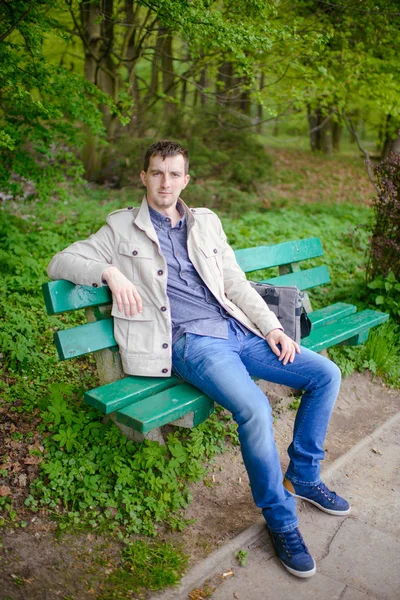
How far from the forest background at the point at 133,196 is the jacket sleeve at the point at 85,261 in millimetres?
835

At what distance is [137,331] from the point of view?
321cm

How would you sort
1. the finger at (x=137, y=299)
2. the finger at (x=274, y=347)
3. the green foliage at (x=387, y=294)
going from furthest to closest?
1. the green foliage at (x=387, y=294)
2. the finger at (x=274, y=347)
3. the finger at (x=137, y=299)

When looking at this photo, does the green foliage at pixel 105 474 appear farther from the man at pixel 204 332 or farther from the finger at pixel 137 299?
the finger at pixel 137 299

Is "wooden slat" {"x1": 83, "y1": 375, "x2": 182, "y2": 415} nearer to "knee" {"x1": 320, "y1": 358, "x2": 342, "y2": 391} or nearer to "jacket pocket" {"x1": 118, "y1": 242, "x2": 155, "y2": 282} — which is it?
"jacket pocket" {"x1": 118, "y1": 242, "x2": 155, "y2": 282}

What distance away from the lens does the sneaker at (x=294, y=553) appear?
2766 mm

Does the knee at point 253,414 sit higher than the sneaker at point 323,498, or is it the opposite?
the knee at point 253,414

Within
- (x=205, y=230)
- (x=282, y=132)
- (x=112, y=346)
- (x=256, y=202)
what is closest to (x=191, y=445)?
(x=112, y=346)

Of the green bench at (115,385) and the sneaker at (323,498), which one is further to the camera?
the sneaker at (323,498)

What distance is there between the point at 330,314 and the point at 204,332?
1732mm

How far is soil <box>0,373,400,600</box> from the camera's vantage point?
2564mm

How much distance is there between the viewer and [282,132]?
28.1 meters

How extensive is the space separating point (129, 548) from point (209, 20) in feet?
11.2

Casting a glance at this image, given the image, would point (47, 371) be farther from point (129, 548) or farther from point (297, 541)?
point (297, 541)

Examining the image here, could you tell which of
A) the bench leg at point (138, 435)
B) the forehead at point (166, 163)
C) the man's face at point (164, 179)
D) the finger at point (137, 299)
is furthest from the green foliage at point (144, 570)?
the forehead at point (166, 163)
